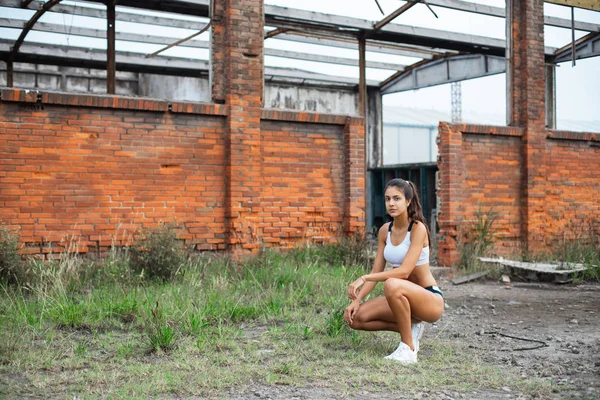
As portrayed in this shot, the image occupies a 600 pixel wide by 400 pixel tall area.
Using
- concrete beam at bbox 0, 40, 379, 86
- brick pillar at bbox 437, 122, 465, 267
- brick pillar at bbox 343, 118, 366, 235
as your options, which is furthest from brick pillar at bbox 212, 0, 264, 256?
concrete beam at bbox 0, 40, 379, 86

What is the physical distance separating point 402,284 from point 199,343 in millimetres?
1847

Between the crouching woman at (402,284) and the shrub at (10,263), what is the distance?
4398mm

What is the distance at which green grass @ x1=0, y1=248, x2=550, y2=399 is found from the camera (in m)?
4.52

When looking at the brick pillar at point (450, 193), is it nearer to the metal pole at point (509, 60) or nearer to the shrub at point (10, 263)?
the metal pole at point (509, 60)

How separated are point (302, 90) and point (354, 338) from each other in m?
16.2

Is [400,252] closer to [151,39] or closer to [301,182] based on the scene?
[301,182]

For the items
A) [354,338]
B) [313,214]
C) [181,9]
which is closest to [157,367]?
[354,338]

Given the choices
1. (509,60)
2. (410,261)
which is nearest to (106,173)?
(410,261)

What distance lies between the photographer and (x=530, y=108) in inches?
472

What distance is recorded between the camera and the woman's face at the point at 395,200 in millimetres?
5156

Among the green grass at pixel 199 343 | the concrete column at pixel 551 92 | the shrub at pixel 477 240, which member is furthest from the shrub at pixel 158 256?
the concrete column at pixel 551 92

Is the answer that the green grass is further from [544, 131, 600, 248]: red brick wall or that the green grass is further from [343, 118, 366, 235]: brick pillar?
[544, 131, 600, 248]: red brick wall

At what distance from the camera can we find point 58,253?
8453 mm

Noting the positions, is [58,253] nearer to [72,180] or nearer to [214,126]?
[72,180]
